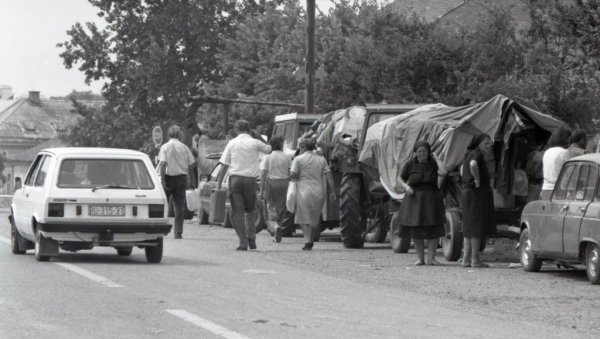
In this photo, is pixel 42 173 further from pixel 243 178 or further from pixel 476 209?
pixel 476 209

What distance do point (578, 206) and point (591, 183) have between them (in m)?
0.31

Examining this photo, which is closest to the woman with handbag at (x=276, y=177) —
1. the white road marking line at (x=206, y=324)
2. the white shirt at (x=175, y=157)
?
the white shirt at (x=175, y=157)

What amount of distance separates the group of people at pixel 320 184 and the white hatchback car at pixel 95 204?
10.4ft

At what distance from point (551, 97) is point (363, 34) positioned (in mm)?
11301

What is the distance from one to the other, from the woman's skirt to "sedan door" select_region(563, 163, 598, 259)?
6.68 feet

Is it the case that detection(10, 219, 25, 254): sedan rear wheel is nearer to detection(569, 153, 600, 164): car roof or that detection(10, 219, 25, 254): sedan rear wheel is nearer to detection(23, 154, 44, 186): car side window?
detection(23, 154, 44, 186): car side window

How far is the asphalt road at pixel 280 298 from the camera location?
37.3ft

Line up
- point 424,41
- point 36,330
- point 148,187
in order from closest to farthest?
1. point 36,330
2. point 148,187
3. point 424,41

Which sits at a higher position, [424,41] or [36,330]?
[424,41]

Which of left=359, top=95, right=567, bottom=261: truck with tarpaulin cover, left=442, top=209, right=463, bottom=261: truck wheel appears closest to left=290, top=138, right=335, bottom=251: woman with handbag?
left=359, top=95, right=567, bottom=261: truck with tarpaulin cover

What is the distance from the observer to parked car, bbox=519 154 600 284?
17000 millimetres

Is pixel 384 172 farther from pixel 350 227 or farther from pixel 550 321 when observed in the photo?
pixel 550 321

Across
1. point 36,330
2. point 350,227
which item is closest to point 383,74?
point 350,227

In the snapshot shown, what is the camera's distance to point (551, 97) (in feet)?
121
